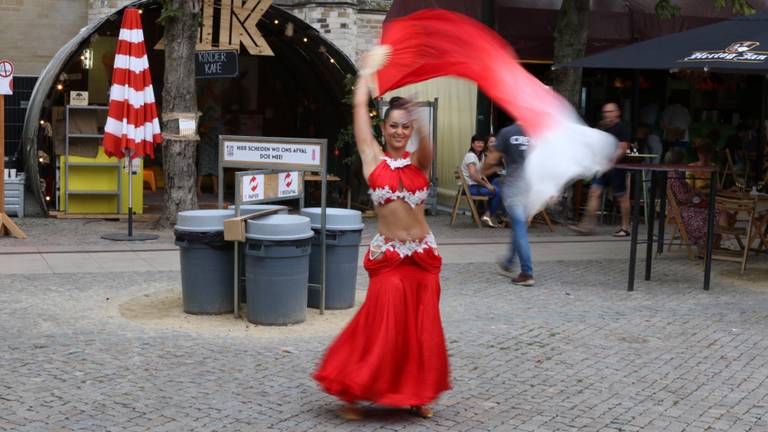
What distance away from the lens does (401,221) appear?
6.29 meters

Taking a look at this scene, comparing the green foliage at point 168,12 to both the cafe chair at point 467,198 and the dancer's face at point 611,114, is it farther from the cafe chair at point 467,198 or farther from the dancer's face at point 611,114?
the dancer's face at point 611,114

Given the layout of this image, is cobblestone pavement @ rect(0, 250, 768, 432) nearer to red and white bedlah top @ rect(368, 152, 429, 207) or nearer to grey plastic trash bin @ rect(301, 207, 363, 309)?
grey plastic trash bin @ rect(301, 207, 363, 309)

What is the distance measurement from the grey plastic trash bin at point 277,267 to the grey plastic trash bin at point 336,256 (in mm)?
588

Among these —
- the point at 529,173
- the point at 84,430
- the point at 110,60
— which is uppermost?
the point at 110,60

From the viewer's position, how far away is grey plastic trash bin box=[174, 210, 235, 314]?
29.1ft

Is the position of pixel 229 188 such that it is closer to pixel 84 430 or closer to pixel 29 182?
pixel 29 182

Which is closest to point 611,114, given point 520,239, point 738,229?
point 738,229

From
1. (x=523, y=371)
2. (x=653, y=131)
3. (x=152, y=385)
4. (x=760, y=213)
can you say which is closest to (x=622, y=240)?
(x=760, y=213)

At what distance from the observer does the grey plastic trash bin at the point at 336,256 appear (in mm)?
9312

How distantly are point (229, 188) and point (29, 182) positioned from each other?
19.5 feet

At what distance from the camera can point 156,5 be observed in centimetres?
1716

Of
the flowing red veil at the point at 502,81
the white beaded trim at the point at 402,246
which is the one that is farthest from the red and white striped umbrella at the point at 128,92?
the white beaded trim at the point at 402,246

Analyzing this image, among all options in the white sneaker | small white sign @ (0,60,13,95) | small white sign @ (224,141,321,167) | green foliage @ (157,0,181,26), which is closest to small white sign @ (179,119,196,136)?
green foliage @ (157,0,181,26)

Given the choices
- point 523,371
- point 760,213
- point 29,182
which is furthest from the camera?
point 29,182
